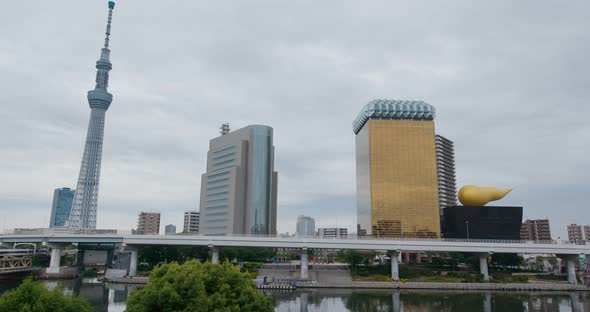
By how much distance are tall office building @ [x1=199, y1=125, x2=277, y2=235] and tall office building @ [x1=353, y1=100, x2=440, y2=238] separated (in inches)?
1485

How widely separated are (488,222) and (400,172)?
35057mm

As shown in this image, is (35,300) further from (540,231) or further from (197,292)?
(540,231)

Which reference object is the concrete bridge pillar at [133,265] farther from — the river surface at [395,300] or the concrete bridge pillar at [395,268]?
the concrete bridge pillar at [395,268]

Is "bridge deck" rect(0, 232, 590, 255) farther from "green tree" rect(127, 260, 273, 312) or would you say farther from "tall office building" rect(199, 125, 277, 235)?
"tall office building" rect(199, 125, 277, 235)

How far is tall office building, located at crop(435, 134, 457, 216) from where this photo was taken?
162 meters

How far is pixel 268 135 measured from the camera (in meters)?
150

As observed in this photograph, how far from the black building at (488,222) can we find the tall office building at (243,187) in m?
71.9

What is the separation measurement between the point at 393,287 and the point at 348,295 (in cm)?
1390

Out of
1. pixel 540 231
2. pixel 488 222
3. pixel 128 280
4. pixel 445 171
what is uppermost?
→ pixel 445 171

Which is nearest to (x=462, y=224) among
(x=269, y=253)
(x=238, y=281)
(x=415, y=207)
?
(x=415, y=207)

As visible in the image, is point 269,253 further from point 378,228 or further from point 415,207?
point 415,207

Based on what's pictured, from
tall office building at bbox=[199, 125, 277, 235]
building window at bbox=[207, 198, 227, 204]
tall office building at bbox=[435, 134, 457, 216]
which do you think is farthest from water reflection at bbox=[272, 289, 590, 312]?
tall office building at bbox=[435, 134, 457, 216]

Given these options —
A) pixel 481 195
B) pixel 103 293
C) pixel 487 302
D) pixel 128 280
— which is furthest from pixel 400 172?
pixel 103 293

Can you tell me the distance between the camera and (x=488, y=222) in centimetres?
9250
